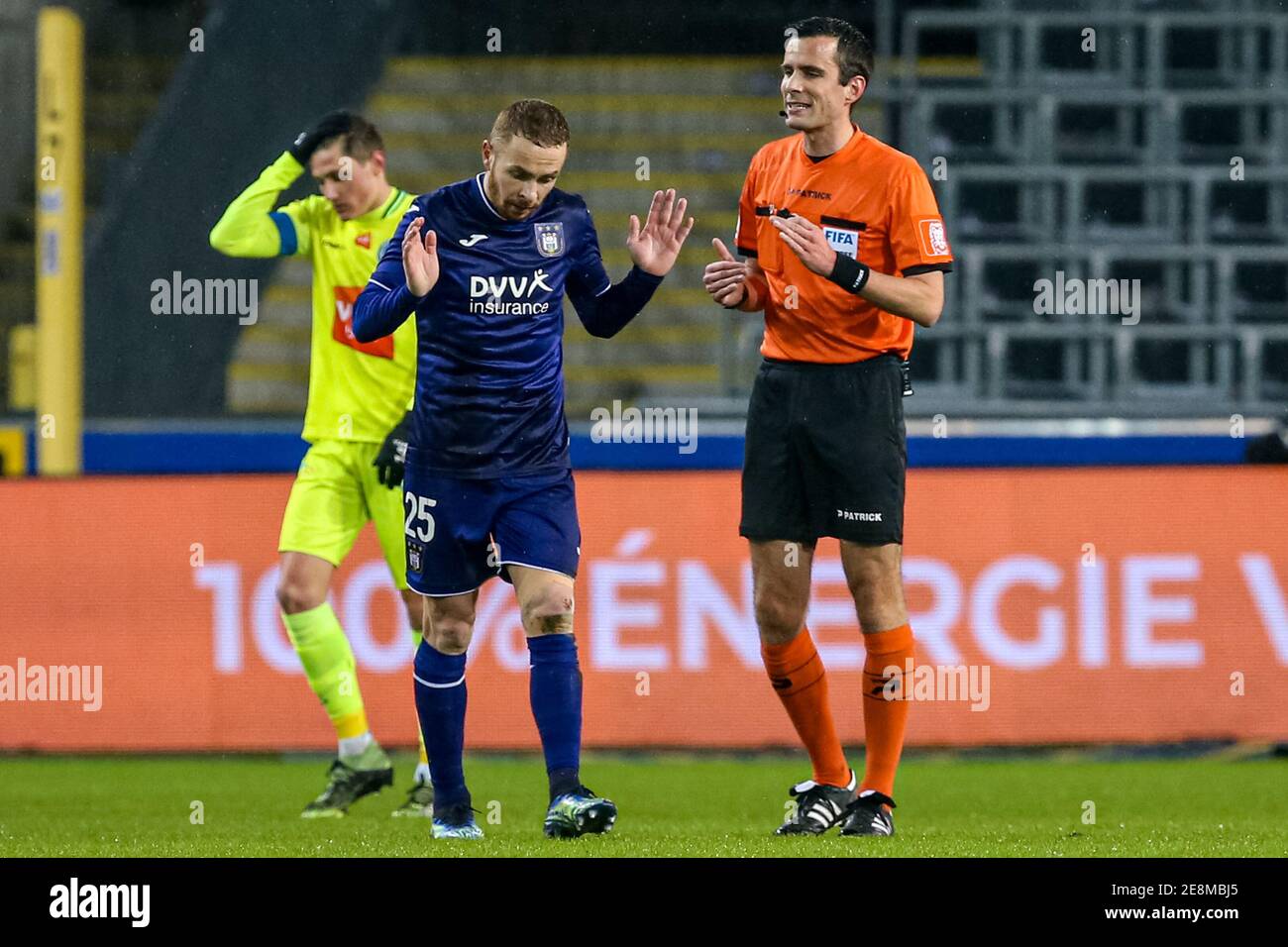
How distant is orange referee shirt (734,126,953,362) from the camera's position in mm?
5336

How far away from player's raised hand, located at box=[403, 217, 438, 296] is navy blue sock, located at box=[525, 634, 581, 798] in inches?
35.5

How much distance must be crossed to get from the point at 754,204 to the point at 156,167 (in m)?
4.59

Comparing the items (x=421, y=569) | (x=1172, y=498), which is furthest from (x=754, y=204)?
(x=1172, y=498)

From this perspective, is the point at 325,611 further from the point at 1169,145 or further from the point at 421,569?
the point at 1169,145

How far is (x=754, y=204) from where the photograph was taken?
5.69 meters

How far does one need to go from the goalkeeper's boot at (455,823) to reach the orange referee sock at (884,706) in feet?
3.44

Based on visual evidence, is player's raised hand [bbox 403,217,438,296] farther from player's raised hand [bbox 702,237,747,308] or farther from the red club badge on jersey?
the red club badge on jersey

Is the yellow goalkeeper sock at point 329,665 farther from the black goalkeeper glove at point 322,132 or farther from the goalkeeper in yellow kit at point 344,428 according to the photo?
the black goalkeeper glove at point 322,132

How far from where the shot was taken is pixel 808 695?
559cm

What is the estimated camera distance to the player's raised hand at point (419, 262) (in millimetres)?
4941

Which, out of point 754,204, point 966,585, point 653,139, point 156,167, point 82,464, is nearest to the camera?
point 754,204
